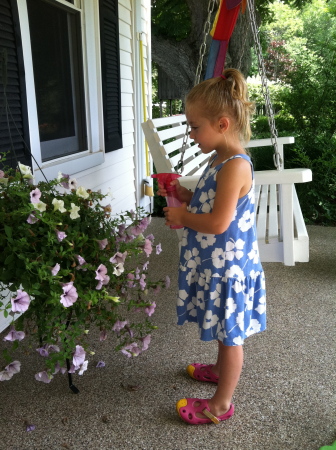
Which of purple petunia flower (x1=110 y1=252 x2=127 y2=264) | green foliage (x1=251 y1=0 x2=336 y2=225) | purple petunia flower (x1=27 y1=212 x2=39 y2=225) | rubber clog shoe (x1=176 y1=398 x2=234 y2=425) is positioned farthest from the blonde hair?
green foliage (x1=251 y1=0 x2=336 y2=225)

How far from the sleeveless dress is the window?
1405 mm

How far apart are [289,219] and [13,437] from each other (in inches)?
58.0

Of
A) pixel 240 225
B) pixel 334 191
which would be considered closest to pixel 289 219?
pixel 240 225

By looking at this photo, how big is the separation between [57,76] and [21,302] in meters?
2.03

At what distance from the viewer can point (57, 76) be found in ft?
9.70

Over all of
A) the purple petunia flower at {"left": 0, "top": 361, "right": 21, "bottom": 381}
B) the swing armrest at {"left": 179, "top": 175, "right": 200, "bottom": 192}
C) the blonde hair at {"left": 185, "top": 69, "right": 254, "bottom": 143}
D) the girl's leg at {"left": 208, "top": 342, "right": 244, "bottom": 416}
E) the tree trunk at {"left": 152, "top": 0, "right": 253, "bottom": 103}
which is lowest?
the girl's leg at {"left": 208, "top": 342, "right": 244, "bottom": 416}

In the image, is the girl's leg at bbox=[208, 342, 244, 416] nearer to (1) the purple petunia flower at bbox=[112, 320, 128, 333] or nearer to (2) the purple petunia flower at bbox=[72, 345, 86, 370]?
(1) the purple petunia flower at bbox=[112, 320, 128, 333]

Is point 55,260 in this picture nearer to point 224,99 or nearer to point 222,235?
point 222,235

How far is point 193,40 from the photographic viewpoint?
6.88 meters

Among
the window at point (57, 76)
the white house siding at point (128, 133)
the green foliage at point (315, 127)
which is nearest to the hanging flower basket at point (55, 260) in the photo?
the window at point (57, 76)

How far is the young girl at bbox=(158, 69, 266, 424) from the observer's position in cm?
161

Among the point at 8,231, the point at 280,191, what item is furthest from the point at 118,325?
the point at 280,191

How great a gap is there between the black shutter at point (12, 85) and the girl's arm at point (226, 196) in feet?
3.48

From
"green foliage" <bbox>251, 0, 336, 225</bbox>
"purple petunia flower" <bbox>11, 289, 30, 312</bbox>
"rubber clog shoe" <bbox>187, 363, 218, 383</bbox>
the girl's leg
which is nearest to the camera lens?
"purple petunia flower" <bbox>11, 289, 30, 312</bbox>
